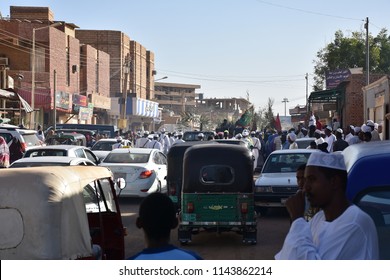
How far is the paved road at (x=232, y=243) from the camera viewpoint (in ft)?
39.0

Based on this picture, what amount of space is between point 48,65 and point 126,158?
37191 millimetres

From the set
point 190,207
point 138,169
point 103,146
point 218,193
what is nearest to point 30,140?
point 103,146

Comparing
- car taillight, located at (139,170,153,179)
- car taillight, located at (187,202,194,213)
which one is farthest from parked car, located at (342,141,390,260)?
car taillight, located at (139,170,153,179)

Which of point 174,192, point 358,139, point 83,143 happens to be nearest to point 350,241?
point 174,192

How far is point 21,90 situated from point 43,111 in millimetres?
3929

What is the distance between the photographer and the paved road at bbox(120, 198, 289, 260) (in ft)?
39.0

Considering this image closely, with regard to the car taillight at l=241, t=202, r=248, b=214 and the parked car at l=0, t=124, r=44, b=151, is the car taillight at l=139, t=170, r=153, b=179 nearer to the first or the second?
the car taillight at l=241, t=202, r=248, b=214

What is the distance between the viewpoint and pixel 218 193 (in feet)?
41.1

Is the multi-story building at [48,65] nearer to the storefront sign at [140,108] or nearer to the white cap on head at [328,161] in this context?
the storefront sign at [140,108]

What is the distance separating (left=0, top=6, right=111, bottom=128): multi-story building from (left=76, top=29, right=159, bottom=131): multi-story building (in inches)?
336

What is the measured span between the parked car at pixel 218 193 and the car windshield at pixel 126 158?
6.78m

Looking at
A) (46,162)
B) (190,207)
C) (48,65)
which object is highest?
(48,65)

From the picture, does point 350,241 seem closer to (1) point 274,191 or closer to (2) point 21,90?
(1) point 274,191

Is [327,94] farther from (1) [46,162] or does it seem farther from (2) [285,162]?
(1) [46,162]
